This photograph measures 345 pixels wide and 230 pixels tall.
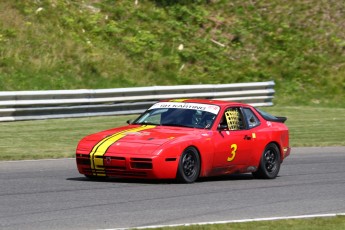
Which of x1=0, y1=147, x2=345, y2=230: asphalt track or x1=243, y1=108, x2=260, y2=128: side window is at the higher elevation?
x1=243, y1=108, x2=260, y2=128: side window

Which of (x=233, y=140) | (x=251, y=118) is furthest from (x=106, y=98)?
(x=233, y=140)

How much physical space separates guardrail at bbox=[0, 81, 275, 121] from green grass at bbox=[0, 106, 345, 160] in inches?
10.2

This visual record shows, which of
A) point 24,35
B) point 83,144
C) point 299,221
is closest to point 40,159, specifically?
point 83,144

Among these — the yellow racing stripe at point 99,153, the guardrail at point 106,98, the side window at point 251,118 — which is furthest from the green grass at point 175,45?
the yellow racing stripe at point 99,153

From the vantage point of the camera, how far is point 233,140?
1440cm

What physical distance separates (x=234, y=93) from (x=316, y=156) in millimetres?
8801

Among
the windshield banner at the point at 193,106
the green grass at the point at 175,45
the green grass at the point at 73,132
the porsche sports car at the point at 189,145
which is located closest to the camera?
the porsche sports car at the point at 189,145

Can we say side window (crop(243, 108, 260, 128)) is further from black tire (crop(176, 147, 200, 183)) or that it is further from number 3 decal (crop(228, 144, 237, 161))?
black tire (crop(176, 147, 200, 183))

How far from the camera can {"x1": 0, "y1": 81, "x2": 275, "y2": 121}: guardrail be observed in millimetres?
22533

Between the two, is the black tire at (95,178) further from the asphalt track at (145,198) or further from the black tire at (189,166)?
the black tire at (189,166)

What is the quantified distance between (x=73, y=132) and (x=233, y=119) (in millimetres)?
7515

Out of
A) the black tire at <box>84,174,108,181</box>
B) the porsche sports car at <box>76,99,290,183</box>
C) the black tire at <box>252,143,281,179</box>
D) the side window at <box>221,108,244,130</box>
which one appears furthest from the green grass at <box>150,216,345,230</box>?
the black tire at <box>252,143,281,179</box>

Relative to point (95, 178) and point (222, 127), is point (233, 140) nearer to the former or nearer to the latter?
point (222, 127)

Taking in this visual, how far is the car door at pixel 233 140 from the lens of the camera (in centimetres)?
1412
